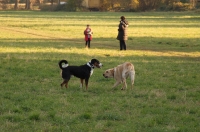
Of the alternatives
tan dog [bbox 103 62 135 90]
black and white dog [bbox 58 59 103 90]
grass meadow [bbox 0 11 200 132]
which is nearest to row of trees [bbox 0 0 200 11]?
grass meadow [bbox 0 11 200 132]

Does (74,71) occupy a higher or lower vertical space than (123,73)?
higher

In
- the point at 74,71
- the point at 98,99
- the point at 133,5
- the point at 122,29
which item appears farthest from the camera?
the point at 133,5

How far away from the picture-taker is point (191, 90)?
13062mm

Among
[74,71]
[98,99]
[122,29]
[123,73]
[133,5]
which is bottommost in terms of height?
[98,99]

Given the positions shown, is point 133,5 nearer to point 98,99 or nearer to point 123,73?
point 123,73

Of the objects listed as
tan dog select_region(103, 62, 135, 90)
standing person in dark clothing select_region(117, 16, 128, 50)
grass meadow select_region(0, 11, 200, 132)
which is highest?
standing person in dark clothing select_region(117, 16, 128, 50)

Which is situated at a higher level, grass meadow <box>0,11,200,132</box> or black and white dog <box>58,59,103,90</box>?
black and white dog <box>58,59,103,90</box>

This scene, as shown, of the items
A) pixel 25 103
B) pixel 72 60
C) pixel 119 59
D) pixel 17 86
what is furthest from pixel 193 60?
pixel 25 103

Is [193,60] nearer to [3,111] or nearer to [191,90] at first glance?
[191,90]

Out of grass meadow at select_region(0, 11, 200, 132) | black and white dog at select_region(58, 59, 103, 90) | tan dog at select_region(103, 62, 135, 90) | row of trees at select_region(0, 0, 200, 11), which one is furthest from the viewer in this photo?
row of trees at select_region(0, 0, 200, 11)

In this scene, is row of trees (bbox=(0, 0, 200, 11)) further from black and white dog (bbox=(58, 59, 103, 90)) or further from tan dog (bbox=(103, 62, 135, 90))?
black and white dog (bbox=(58, 59, 103, 90))

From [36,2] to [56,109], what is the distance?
118 m

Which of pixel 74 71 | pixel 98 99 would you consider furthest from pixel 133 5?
pixel 98 99

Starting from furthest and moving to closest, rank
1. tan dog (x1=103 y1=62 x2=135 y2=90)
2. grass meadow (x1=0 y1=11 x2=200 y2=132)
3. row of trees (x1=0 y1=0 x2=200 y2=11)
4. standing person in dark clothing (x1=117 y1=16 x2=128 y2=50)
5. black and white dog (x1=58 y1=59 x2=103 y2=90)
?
1. row of trees (x1=0 y1=0 x2=200 y2=11)
2. standing person in dark clothing (x1=117 y1=16 x2=128 y2=50)
3. tan dog (x1=103 y1=62 x2=135 y2=90)
4. black and white dog (x1=58 y1=59 x2=103 y2=90)
5. grass meadow (x1=0 y1=11 x2=200 y2=132)
